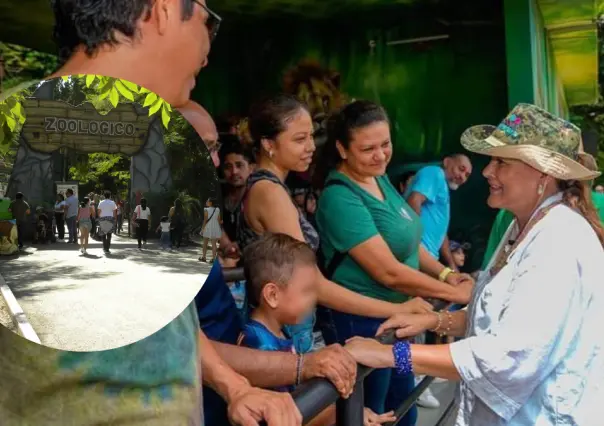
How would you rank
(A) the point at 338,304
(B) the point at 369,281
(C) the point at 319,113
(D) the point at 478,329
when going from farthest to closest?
(C) the point at 319,113 < (B) the point at 369,281 < (A) the point at 338,304 < (D) the point at 478,329

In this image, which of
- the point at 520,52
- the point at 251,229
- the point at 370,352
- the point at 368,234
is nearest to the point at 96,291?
the point at 370,352

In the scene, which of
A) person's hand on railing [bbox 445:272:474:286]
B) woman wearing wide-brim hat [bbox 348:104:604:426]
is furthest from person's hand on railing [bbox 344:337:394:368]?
person's hand on railing [bbox 445:272:474:286]

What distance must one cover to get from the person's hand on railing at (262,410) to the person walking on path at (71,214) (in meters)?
0.51

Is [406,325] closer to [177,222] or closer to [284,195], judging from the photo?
[284,195]

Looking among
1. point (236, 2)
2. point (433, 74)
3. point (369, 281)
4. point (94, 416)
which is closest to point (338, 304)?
point (369, 281)

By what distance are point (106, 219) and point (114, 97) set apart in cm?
13

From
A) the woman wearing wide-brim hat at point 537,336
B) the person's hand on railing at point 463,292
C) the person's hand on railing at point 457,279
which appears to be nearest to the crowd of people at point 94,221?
the woman wearing wide-brim hat at point 537,336

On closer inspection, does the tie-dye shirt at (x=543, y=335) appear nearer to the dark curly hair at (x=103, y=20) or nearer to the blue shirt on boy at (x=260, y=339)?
the blue shirt on boy at (x=260, y=339)

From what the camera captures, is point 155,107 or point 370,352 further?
point 370,352

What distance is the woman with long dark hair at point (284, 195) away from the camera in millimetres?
1981

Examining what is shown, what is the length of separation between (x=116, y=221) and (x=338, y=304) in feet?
4.50

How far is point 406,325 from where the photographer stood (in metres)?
1.92

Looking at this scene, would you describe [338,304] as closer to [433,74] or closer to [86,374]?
[86,374]

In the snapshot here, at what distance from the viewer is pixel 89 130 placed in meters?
0.69
